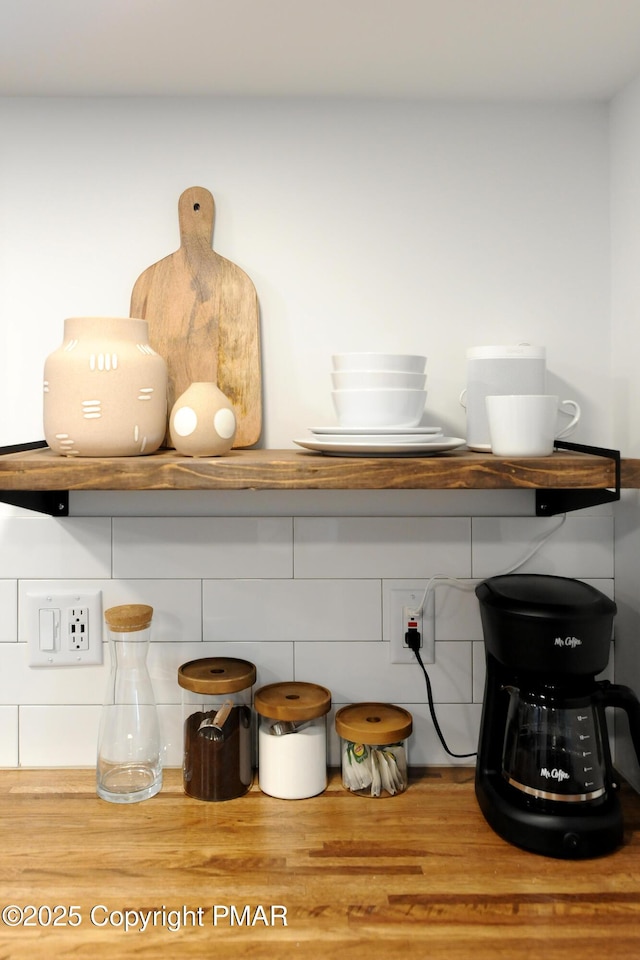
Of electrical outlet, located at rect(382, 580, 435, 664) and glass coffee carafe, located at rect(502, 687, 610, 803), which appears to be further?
electrical outlet, located at rect(382, 580, 435, 664)

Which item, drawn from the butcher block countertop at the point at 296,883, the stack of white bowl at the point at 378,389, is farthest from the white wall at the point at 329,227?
the butcher block countertop at the point at 296,883

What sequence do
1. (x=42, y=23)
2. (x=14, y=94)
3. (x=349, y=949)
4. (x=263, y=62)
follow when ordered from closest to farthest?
1. (x=349, y=949)
2. (x=42, y=23)
3. (x=263, y=62)
4. (x=14, y=94)

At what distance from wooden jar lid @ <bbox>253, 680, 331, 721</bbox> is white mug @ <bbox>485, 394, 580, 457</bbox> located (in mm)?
468

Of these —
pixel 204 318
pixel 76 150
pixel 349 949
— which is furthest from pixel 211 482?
pixel 76 150

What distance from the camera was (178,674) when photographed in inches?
48.4

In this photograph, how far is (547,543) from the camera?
51.5 inches

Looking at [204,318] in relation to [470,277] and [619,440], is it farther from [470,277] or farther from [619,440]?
[619,440]

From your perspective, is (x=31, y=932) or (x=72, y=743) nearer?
(x=31, y=932)

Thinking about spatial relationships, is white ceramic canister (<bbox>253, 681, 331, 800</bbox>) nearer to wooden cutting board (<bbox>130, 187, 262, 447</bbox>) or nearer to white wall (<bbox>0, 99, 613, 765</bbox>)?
white wall (<bbox>0, 99, 613, 765</bbox>)

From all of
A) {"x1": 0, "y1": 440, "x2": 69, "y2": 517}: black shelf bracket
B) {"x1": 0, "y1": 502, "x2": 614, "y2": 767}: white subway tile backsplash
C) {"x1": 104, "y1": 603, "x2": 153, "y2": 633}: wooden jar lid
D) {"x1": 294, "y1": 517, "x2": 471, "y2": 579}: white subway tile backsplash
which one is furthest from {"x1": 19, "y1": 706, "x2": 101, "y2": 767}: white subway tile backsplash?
{"x1": 294, "y1": 517, "x2": 471, "y2": 579}: white subway tile backsplash

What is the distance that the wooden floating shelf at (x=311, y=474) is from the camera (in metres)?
0.96

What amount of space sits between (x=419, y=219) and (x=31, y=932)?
113 cm

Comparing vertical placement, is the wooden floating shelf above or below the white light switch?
above

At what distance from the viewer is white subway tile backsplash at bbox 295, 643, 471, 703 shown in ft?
4.28
